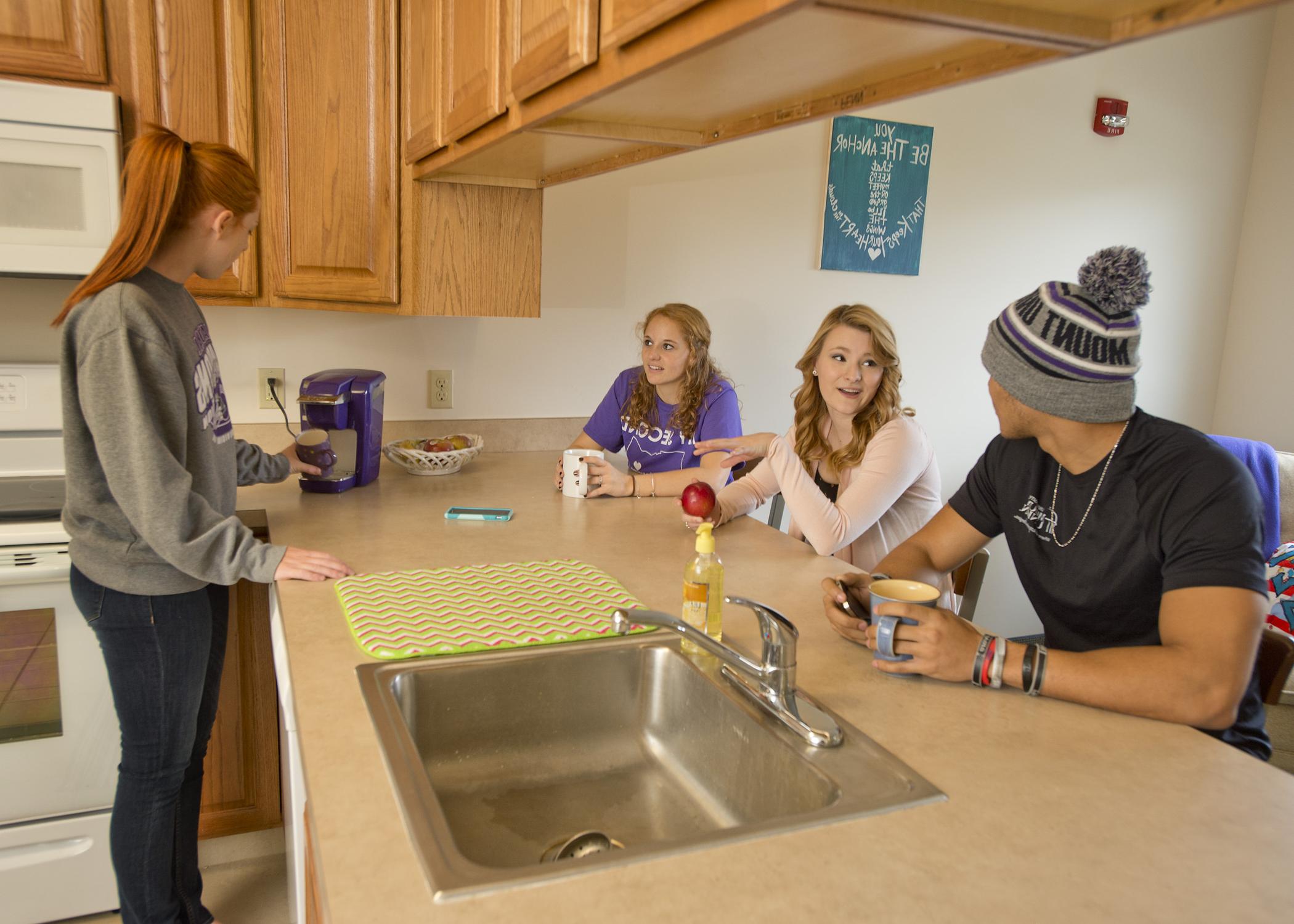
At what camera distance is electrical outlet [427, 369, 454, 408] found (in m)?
2.77

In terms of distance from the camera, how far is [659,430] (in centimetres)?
260

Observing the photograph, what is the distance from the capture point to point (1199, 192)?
12.5 ft

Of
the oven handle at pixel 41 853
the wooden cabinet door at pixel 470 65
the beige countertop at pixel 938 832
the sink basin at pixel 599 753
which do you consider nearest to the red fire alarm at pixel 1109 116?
the wooden cabinet door at pixel 470 65

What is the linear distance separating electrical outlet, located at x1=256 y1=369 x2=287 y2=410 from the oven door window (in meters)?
0.86

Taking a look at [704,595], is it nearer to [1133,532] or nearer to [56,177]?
[1133,532]

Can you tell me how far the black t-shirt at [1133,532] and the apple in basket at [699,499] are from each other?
499 mm

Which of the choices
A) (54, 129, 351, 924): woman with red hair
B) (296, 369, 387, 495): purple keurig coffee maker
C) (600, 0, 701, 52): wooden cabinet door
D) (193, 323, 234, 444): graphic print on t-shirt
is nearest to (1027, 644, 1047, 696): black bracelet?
(600, 0, 701, 52): wooden cabinet door

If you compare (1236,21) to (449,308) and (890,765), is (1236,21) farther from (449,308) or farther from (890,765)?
(890,765)

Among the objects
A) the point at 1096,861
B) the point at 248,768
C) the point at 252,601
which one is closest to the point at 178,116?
the point at 252,601

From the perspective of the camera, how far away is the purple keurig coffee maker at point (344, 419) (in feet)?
7.16

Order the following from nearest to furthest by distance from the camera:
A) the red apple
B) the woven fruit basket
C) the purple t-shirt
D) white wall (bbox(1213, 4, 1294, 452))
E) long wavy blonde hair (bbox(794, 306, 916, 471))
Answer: the red apple
long wavy blonde hair (bbox(794, 306, 916, 471))
the woven fruit basket
the purple t-shirt
white wall (bbox(1213, 4, 1294, 452))

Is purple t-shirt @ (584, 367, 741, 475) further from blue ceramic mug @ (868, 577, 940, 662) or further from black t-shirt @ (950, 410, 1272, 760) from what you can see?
blue ceramic mug @ (868, 577, 940, 662)

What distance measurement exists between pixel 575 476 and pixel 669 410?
456mm

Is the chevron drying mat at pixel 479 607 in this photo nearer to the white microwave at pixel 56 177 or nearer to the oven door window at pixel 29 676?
the oven door window at pixel 29 676
